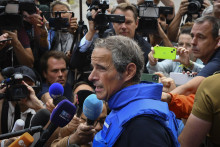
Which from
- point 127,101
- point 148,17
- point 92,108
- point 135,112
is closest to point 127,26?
point 148,17

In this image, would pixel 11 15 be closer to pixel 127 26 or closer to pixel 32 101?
pixel 32 101

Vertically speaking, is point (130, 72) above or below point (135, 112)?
above

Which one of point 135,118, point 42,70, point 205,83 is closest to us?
point 135,118

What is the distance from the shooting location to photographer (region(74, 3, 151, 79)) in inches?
153

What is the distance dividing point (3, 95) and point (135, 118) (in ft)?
6.12

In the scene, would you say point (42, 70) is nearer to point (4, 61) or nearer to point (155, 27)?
point (4, 61)

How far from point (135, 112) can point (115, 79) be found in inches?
12.8

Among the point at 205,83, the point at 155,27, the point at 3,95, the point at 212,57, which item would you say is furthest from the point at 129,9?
the point at 205,83

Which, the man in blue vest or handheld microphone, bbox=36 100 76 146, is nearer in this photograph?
the man in blue vest

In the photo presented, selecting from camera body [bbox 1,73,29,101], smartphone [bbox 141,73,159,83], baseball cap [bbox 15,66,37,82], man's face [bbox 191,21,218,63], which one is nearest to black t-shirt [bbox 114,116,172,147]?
smartphone [bbox 141,73,159,83]

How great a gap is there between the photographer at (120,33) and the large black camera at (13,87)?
100 centimetres

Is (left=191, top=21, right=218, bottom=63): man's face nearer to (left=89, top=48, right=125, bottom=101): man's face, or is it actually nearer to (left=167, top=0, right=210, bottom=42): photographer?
(left=89, top=48, right=125, bottom=101): man's face

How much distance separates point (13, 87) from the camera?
3.15m

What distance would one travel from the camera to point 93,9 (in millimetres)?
3740
